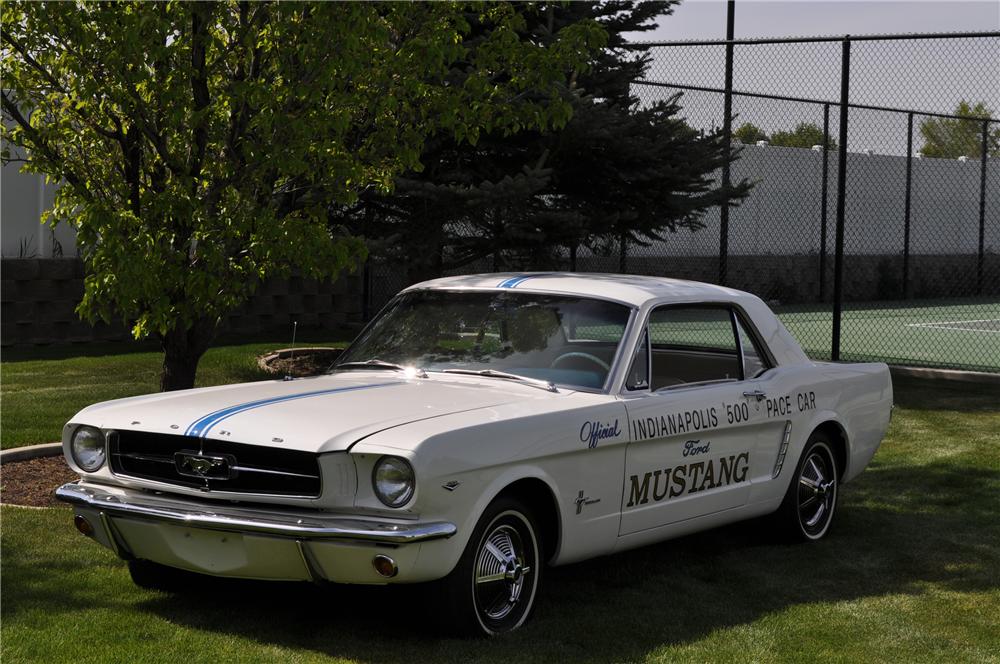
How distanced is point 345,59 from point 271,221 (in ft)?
3.16

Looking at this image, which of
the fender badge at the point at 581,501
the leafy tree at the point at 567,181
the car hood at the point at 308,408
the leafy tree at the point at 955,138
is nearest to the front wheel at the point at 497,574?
the fender badge at the point at 581,501

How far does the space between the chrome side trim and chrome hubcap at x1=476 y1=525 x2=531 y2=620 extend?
14.0 inches

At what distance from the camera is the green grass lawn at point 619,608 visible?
5.44 meters

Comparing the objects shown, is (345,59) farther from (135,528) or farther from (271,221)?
(135,528)

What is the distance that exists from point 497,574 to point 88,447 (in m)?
1.84

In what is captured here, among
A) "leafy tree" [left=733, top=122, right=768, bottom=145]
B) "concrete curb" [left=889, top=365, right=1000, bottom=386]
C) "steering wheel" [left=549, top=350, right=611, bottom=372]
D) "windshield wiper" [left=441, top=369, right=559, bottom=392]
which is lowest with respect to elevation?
"concrete curb" [left=889, top=365, right=1000, bottom=386]

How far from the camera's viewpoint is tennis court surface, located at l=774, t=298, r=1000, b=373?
1748 cm

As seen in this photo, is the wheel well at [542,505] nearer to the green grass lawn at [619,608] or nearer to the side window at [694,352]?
the green grass lawn at [619,608]

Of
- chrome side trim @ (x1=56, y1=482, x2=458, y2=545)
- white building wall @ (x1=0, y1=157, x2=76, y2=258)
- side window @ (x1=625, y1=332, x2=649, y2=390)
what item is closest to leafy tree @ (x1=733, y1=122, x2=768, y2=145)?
white building wall @ (x1=0, y1=157, x2=76, y2=258)

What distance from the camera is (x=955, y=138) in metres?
26.2

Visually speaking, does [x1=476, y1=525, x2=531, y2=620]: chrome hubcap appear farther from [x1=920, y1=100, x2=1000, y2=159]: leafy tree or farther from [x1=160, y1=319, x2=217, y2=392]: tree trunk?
[x1=920, y1=100, x2=1000, y2=159]: leafy tree

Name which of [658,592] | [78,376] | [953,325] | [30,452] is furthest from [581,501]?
[953,325]

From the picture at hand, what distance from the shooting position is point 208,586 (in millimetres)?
6270

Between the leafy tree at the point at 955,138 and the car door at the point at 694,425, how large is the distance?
19091mm
